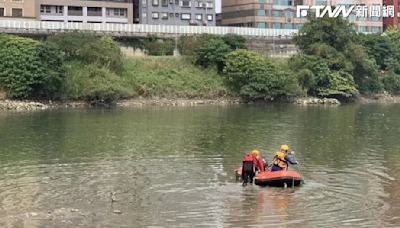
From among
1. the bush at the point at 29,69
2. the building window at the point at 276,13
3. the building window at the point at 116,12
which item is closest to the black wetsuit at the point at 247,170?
the bush at the point at 29,69

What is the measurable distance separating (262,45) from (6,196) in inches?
3191

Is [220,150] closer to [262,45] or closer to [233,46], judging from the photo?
[233,46]

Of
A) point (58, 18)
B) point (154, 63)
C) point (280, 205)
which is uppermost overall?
point (58, 18)

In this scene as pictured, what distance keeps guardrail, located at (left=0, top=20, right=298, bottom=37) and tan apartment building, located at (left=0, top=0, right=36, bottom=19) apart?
9794 millimetres

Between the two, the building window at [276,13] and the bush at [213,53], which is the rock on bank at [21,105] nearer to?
the bush at [213,53]

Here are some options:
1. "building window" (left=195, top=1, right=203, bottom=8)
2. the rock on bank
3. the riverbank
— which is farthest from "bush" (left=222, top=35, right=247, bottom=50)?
the rock on bank

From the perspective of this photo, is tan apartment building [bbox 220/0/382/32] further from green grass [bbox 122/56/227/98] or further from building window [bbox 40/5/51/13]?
building window [bbox 40/5/51/13]

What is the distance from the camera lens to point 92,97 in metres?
78.1

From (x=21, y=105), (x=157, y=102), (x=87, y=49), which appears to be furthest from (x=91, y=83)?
(x=157, y=102)

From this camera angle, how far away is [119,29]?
91.9 meters

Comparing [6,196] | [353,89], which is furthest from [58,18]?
[6,196]

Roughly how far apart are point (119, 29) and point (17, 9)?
52.3ft

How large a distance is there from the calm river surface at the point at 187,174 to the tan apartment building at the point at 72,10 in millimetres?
44998

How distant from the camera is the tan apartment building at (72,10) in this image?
95812 mm
